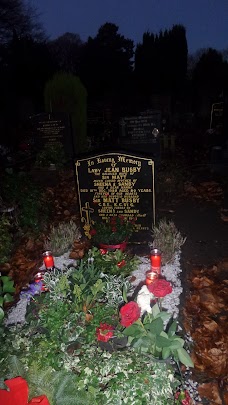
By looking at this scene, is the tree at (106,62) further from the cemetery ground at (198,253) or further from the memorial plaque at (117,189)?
A: the memorial plaque at (117,189)

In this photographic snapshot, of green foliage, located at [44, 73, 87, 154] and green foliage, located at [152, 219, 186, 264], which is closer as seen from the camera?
green foliage, located at [152, 219, 186, 264]

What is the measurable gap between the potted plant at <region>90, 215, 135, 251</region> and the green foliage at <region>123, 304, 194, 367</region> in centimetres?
212

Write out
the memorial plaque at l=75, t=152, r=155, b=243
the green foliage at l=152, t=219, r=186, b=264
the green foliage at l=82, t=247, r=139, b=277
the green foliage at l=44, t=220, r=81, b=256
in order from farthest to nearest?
the memorial plaque at l=75, t=152, r=155, b=243 → the green foliage at l=44, t=220, r=81, b=256 → the green foliage at l=152, t=219, r=186, b=264 → the green foliage at l=82, t=247, r=139, b=277

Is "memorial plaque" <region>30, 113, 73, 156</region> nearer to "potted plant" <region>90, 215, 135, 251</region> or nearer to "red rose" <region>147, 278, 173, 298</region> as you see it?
"potted plant" <region>90, 215, 135, 251</region>

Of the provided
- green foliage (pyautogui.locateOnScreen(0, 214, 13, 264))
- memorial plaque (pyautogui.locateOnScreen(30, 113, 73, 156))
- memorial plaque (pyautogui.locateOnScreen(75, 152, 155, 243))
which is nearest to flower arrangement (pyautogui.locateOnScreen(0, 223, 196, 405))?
green foliage (pyautogui.locateOnScreen(0, 214, 13, 264))

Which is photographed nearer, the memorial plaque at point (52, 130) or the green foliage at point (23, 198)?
the green foliage at point (23, 198)

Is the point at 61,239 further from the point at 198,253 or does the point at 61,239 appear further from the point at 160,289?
the point at 160,289

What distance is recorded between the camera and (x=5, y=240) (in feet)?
15.6

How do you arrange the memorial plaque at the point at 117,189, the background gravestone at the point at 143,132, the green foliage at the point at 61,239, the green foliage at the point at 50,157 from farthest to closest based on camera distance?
1. the background gravestone at the point at 143,132
2. the green foliage at the point at 50,157
3. the memorial plaque at the point at 117,189
4. the green foliage at the point at 61,239

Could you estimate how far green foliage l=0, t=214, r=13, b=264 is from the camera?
4.69 metres

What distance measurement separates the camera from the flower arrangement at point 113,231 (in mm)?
4629

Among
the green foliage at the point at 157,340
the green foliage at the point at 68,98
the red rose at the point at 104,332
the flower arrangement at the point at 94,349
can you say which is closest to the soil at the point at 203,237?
the flower arrangement at the point at 94,349

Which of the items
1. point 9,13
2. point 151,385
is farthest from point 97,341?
point 9,13

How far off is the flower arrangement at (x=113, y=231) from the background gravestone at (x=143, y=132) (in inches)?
208
